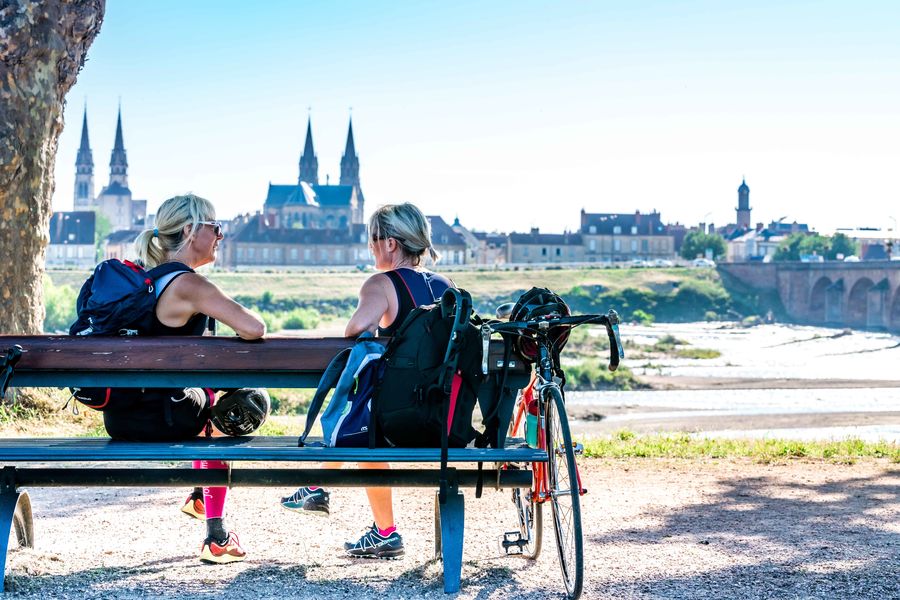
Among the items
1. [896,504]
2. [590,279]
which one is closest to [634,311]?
[590,279]

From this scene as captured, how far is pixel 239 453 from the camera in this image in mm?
3936

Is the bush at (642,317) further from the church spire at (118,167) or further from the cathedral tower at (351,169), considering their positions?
the church spire at (118,167)

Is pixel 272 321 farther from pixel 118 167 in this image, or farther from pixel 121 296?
pixel 118 167

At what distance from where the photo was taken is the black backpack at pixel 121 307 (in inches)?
167

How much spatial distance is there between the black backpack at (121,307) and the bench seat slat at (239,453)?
0.71 feet

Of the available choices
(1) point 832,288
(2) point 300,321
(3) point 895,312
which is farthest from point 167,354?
(1) point 832,288

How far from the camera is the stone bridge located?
249 feet

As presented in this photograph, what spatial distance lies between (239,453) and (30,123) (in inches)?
233

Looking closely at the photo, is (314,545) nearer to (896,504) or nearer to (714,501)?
(714,501)

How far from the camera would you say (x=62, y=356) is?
4.11m

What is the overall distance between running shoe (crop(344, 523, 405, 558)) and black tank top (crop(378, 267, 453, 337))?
86cm

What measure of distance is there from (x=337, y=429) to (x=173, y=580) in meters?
0.83

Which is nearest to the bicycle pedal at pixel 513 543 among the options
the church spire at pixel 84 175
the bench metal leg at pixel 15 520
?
the bench metal leg at pixel 15 520

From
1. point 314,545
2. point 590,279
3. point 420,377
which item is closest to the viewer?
point 420,377
